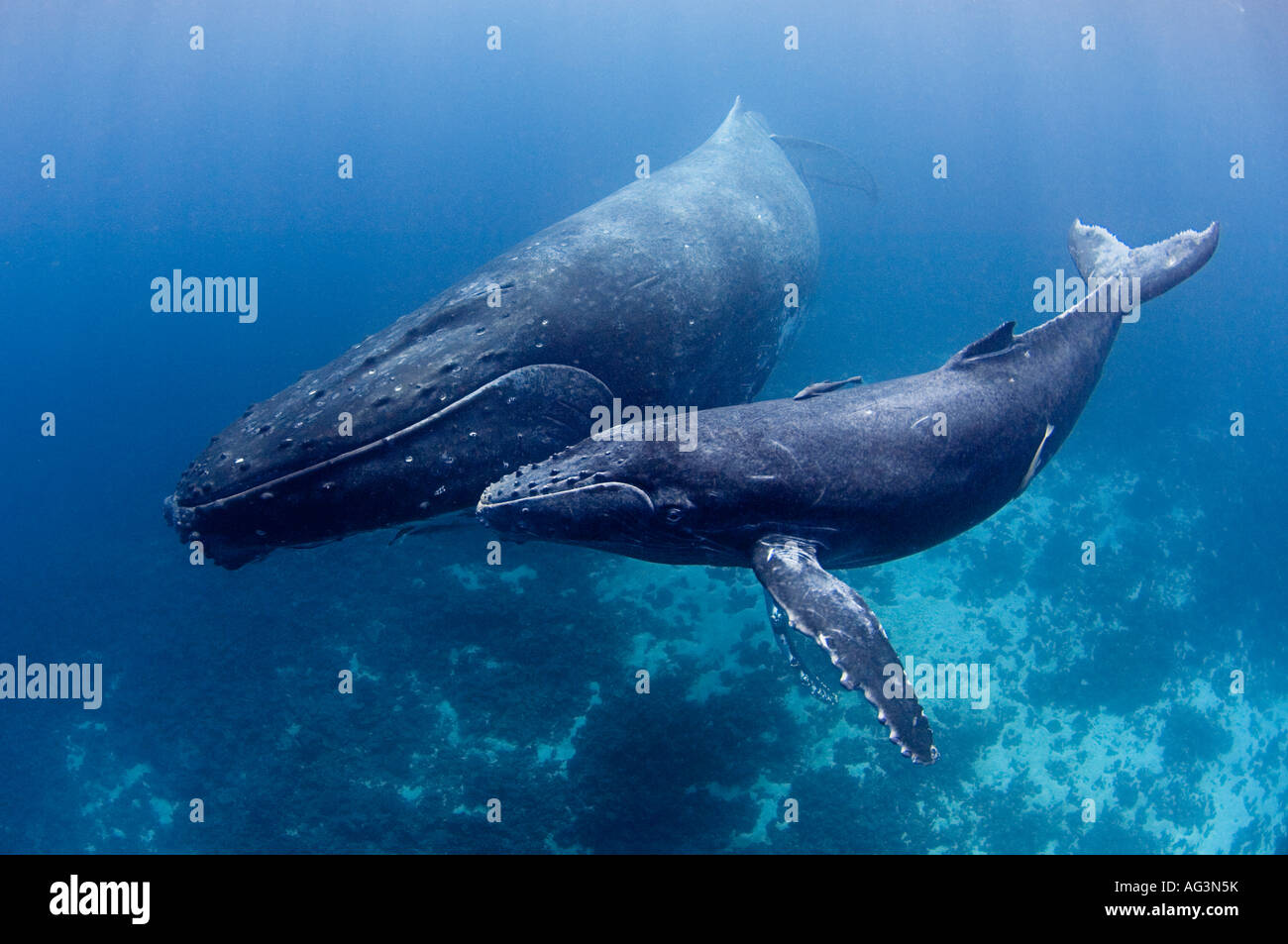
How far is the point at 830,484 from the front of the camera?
6.90 m

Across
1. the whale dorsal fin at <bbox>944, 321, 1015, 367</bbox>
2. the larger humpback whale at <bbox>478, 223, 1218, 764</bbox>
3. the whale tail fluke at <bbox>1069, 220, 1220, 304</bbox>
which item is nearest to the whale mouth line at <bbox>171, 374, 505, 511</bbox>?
the larger humpback whale at <bbox>478, 223, 1218, 764</bbox>

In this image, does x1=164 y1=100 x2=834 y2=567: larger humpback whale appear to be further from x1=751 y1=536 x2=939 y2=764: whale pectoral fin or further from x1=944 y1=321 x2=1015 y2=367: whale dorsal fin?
x1=944 y1=321 x2=1015 y2=367: whale dorsal fin

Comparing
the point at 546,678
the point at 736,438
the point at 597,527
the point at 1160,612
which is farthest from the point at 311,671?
the point at 1160,612

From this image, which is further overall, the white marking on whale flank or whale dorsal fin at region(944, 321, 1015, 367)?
the white marking on whale flank

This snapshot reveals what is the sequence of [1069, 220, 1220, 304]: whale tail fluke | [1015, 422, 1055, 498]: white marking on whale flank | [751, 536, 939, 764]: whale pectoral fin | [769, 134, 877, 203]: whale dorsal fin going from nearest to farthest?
1. [751, 536, 939, 764]: whale pectoral fin
2. [1015, 422, 1055, 498]: white marking on whale flank
3. [1069, 220, 1220, 304]: whale tail fluke
4. [769, 134, 877, 203]: whale dorsal fin

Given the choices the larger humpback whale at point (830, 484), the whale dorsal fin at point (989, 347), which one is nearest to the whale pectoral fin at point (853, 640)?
the larger humpback whale at point (830, 484)

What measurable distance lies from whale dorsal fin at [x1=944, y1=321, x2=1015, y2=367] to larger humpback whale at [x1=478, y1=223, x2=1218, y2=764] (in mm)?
27

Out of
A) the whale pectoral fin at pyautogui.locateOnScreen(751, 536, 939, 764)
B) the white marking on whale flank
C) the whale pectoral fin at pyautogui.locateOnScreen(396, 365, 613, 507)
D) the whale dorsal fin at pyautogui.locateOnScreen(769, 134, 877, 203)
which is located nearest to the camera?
the whale pectoral fin at pyautogui.locateOnScreen(751, 536, 939, 764)

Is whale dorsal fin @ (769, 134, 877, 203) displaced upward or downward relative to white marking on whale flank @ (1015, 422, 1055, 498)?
upward

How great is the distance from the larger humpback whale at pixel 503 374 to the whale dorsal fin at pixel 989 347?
3171 mm

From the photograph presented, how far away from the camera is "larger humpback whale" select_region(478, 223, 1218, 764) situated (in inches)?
245

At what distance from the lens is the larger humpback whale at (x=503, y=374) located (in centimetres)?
642

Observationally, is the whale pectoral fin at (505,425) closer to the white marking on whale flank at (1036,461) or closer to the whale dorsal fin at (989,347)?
the whale dorsal fin at (989,347)
